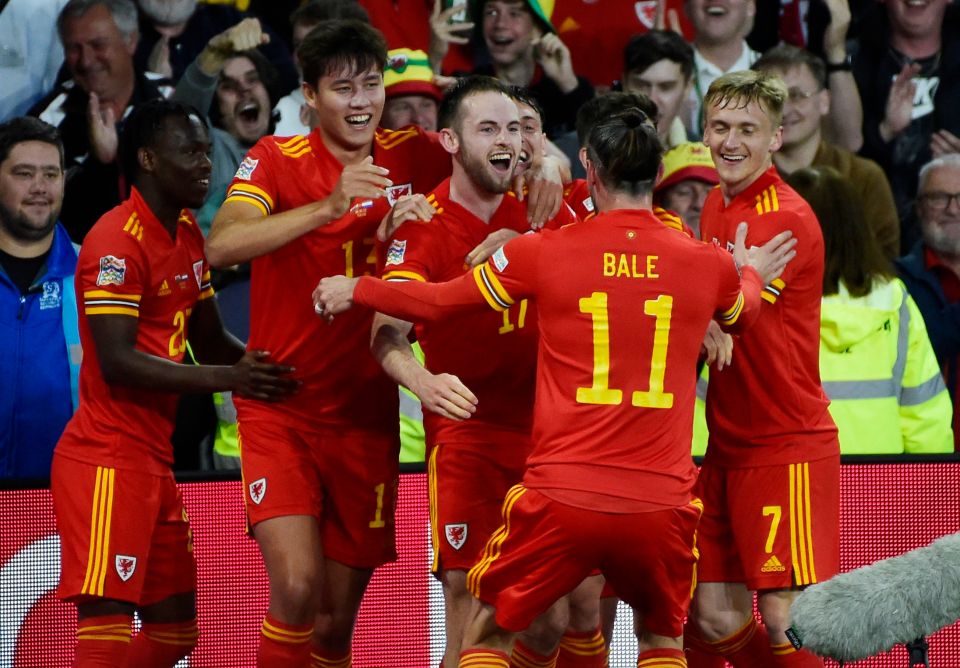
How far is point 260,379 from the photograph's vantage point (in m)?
5.88

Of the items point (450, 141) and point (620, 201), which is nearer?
point (620, 201)

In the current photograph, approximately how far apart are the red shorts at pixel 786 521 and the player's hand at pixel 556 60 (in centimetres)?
311

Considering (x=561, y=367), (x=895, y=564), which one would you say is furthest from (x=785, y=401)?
(x=895, y=564)

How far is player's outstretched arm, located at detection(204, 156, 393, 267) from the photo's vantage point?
547 centimetres

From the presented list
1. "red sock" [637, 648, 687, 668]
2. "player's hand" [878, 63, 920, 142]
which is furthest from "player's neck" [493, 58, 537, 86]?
"red sock" [637, 648, 687, 668]

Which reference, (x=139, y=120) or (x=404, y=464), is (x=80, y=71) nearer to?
(x=139, y=120)

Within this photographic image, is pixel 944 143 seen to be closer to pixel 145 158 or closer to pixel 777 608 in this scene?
pixel 777 608

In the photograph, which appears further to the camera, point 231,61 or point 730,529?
point 231,61

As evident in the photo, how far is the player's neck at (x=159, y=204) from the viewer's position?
6.09 meters

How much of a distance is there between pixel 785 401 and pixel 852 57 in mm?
3451

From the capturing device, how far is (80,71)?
8023mm

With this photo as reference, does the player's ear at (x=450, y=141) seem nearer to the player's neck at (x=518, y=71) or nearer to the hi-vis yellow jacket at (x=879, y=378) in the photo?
the hi-vis yellow jacket at (x=879, y=378)

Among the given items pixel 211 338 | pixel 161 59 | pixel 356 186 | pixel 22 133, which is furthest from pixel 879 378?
pixel 22 133

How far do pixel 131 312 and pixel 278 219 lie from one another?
741 mm
